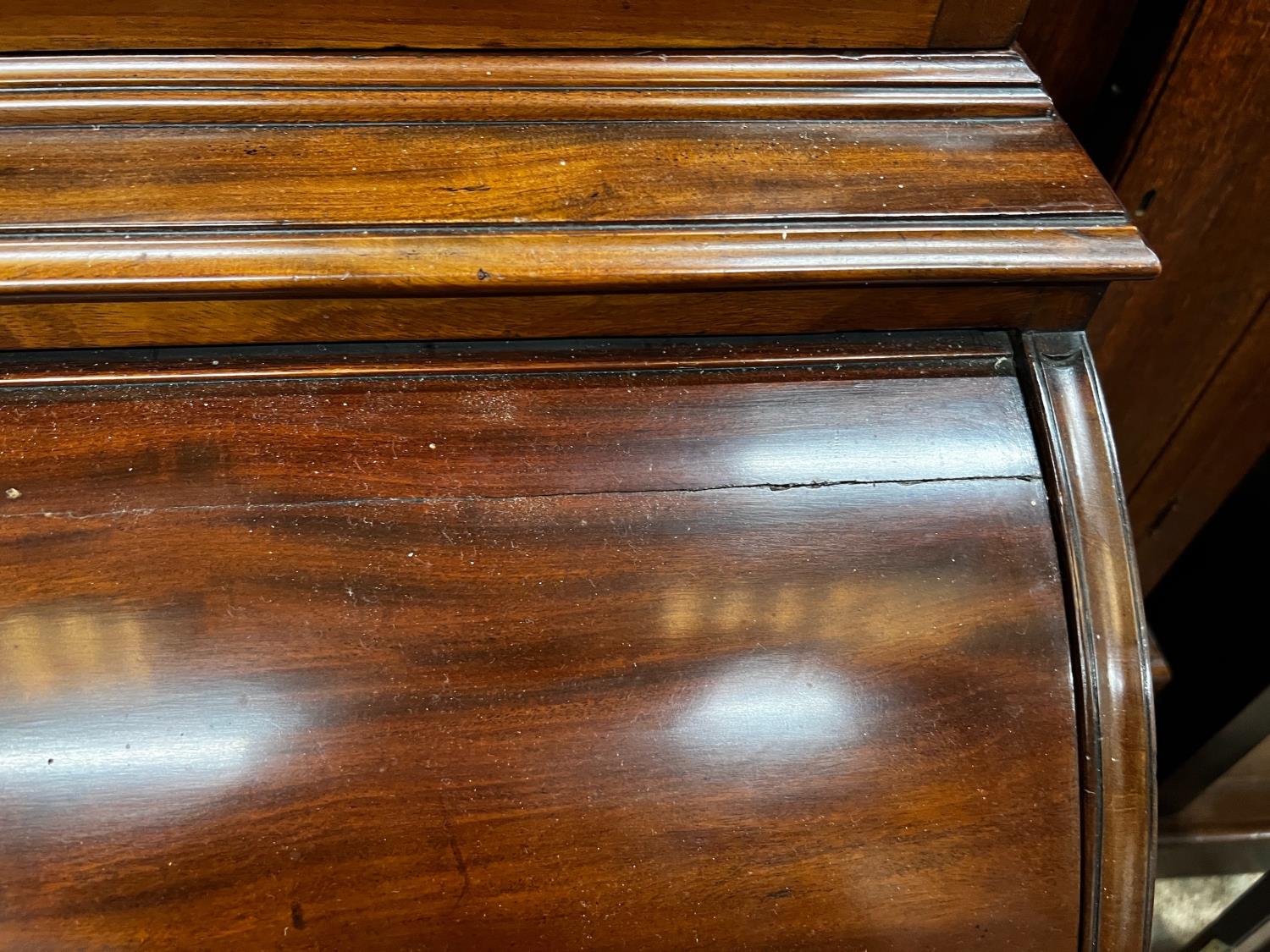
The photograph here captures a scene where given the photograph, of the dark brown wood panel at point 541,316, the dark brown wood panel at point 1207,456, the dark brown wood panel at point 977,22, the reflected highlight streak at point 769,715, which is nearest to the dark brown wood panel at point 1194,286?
the dark brown wood panel at point 1207,456

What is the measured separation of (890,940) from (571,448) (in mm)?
360

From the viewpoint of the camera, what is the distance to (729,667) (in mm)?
612

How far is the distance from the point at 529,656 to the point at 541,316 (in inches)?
8.1

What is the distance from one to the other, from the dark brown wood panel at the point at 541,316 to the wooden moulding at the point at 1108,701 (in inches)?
4.0

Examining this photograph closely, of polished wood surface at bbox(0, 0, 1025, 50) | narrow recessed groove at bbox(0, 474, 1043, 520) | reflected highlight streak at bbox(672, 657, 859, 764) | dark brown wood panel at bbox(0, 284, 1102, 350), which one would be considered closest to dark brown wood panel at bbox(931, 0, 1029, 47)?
polished wood surface at bbox(0, 0, 1025, 50)

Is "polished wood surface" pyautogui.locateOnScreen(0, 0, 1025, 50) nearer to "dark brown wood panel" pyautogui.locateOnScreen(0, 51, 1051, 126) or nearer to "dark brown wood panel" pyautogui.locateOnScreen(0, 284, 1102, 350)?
"dark brown wood panel" pyautogui.locateOnScreen(0, 51, 1051, 126)

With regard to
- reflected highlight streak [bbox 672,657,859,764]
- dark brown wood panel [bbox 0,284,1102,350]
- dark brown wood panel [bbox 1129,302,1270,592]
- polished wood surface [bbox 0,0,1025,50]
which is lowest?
dark brown wood panel [bbox 1129,302,1270,592]

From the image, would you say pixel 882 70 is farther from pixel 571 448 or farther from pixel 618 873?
pixel 618 873

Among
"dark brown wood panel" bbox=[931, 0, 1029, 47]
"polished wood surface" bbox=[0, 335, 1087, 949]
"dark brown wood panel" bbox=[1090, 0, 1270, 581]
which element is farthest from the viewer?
"dark brown wood panel" bbox=[1090, 0, 1270, 581]

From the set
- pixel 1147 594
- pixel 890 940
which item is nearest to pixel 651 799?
pixel 890 940

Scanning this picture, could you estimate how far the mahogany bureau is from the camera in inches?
22.6

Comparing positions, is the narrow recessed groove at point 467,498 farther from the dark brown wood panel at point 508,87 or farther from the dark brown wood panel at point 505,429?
the dark brown wood panel at point 508,87

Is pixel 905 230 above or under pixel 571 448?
above

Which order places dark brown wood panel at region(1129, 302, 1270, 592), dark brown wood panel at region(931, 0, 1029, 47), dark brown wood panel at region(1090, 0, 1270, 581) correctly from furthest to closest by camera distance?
dark brown wood panel at region(1129, 302, 1270, 592)
dark brown wood panel at region(1090, 0, 1270, 581)
dark brown wood panel at region(931, 0, 1029, 47)
